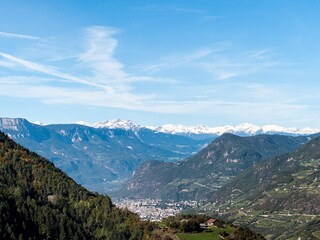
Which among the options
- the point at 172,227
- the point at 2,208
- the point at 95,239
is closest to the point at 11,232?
the point at 2,208

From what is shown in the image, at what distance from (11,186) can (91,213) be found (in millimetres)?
34321

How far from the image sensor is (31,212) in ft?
537

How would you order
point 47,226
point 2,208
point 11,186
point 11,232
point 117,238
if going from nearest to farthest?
1. point 11,232
2. point 2,208
3. point 47,226
4. point 117,238
5. point 11,186

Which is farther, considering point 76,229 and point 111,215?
point 111,215

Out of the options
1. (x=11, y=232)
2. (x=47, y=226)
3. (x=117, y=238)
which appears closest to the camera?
(x=11, y=232)

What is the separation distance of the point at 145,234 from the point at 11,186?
5894cm

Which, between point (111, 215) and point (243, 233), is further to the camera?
point (111, 215)

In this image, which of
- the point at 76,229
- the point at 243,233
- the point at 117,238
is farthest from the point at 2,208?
the point at 243,233

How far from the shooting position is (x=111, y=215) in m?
194

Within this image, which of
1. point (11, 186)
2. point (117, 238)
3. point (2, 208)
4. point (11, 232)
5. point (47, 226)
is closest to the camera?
point (11, 232)

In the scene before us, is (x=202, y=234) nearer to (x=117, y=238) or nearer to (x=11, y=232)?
(x=117, y=238)

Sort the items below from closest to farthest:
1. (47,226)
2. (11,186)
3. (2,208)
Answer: (2,208)
(47,226)
(11,186)

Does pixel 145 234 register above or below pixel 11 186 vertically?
below

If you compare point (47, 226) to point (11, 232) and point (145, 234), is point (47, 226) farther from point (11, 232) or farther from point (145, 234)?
point (145, 234)
